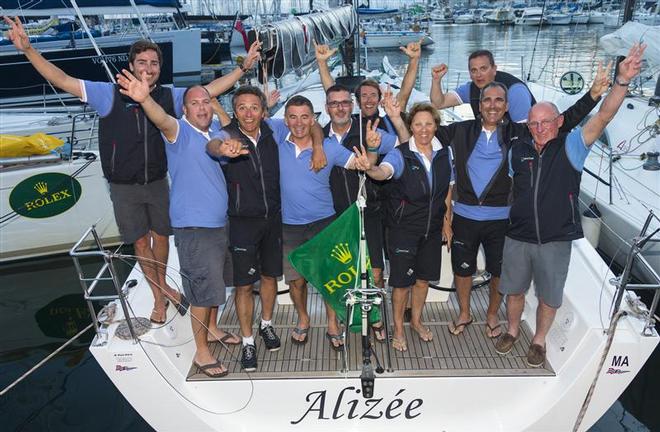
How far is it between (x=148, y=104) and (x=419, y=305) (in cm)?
223

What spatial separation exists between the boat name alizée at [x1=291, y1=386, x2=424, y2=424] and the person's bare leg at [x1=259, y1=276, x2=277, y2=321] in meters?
0.67

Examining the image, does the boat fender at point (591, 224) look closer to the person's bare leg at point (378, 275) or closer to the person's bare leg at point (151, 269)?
the person's bare leg at point (378, 275)

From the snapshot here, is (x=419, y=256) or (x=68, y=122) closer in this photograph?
(x=419, y=256)

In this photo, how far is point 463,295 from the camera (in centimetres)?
380

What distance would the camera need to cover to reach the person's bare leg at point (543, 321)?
134 inches

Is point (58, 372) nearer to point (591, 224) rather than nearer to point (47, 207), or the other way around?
point (47, 207)

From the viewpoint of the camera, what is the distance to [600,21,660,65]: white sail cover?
7.20m

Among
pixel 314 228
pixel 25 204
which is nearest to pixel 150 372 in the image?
pixel 314 228

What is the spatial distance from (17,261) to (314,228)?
595cm

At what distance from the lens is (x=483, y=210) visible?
3.37 metres

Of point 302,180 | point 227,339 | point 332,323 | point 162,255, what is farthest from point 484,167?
point 162,255

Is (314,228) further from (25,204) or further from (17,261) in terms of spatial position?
(17,261)

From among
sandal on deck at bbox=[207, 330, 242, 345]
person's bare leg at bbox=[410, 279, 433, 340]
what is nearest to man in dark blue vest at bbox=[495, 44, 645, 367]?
person's bare leg at bbox=[410, 279, 433, 340]

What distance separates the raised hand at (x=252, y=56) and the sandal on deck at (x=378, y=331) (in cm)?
220
